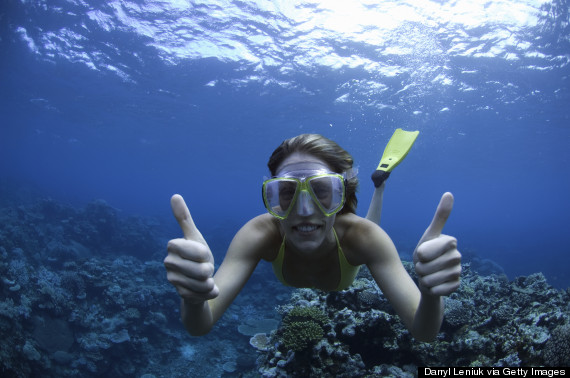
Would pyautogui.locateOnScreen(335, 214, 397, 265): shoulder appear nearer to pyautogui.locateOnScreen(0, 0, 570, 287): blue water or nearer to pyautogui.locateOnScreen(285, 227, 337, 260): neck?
pyautogui.locateOnScreen(285, 227, 337, 260): neck

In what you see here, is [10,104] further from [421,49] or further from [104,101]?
[421,49]

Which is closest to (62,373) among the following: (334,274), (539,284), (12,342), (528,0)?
(12,342)

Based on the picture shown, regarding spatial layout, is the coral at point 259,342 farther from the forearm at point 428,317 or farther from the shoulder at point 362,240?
the forearm at point 428,317

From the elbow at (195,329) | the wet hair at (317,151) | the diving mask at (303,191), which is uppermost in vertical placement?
the wet hair at (317,151)

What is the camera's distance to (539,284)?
7594 mm

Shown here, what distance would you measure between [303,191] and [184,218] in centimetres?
122

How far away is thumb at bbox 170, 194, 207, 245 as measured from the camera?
2.17 metres

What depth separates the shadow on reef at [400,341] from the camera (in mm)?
4551

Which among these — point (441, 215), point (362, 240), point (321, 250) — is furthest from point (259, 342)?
point (441, 215)

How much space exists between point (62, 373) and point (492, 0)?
2118cm

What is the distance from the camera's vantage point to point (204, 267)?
187cm

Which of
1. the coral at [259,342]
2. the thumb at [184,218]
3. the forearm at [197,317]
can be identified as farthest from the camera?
the coral at [259,342]

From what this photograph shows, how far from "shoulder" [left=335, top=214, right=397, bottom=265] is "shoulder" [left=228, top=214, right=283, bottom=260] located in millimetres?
746

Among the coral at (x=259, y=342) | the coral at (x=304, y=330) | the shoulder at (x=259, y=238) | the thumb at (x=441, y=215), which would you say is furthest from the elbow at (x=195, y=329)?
the coral at (x=259, y=342)
